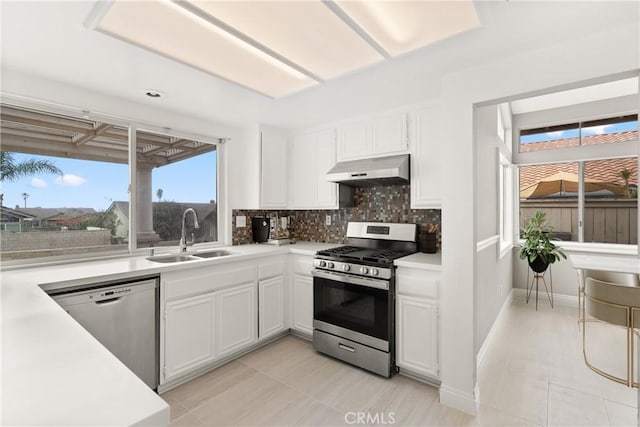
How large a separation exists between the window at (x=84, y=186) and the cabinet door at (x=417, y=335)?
2237 millimetres

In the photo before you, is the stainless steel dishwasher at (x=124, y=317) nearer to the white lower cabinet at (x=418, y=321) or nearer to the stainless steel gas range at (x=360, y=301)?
the stainless steel gas range at (x=360, y=301)

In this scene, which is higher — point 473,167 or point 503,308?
point 473,167

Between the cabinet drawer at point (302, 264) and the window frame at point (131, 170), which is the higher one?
the window frame at point (131, 170)

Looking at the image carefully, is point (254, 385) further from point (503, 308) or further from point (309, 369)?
point (503, 308)

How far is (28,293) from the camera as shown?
1537mm

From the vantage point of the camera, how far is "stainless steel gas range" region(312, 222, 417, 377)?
7.99 feet

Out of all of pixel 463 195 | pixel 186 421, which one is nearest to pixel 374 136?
pixel 463 195

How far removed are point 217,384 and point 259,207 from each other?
175 centimetres

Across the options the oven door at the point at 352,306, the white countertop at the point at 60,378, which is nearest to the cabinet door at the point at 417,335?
the oven door at the point at 352,306

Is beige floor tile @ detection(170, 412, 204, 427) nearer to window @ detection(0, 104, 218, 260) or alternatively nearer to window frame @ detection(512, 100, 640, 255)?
window @ detection(0, 104, 218, 260)

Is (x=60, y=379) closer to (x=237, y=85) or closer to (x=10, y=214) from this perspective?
(x=237, y=85)

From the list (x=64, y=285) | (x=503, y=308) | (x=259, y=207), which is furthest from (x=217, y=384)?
(x=503, y=308)

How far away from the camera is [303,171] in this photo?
3.50 metres

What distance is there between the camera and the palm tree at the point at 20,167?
2157 mm
